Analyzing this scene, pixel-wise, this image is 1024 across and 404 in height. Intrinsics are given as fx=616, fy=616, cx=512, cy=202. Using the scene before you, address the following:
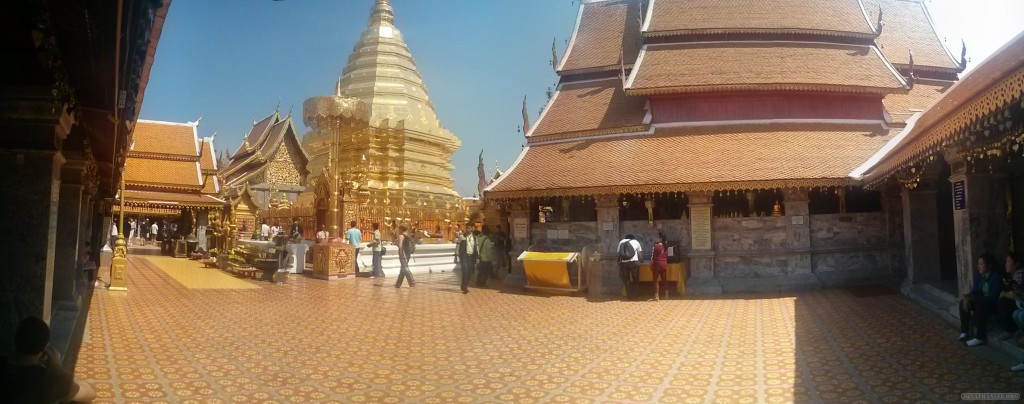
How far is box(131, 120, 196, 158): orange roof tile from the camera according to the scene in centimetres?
2448

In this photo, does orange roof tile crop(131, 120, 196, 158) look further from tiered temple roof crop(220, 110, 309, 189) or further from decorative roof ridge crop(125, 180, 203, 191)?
tiered temple roof crop(220, 110, 309, 189)

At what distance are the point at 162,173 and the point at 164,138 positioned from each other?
1972 millimetres

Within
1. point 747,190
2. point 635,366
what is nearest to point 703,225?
point 747,190

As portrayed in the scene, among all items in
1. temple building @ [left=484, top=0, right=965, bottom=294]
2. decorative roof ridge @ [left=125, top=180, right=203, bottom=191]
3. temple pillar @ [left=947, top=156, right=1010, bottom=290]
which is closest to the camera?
temple pillar @ [left=947, top=156, right=1010, bottom=290]

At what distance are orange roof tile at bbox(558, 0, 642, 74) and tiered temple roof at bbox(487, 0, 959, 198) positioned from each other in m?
0.08

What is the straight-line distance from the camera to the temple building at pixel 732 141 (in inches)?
470

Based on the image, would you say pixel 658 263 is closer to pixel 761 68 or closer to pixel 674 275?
pixel 674 275

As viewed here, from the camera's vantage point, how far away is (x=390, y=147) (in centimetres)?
2492

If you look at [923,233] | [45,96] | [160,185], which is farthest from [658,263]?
[160,185]


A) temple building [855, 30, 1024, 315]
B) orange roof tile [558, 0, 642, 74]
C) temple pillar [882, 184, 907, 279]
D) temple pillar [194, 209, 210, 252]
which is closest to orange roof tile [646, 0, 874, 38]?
orange roof tile [558, 0, 642, 74]

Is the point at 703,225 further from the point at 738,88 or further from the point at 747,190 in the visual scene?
the point at 738,88

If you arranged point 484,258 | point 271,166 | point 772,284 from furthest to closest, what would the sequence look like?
point 271,166 < point 484,258 < point 772,284

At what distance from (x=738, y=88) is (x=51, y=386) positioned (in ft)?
44.2

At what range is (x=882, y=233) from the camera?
12.3 meters
